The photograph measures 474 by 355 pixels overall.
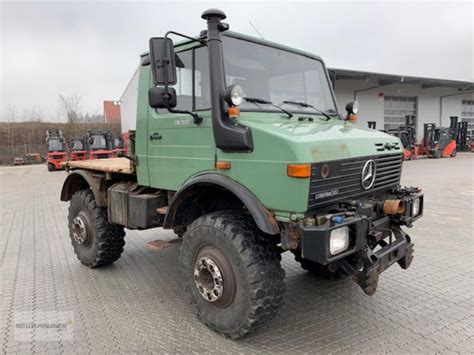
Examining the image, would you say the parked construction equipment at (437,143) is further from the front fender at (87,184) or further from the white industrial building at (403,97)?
the front fender at (87,184)

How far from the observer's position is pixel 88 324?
3564 millimetres

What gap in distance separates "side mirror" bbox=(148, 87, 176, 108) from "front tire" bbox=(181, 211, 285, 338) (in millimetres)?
1042

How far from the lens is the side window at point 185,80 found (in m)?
3.60

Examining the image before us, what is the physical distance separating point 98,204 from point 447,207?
7814 millimetres

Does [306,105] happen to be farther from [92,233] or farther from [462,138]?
[462,138]

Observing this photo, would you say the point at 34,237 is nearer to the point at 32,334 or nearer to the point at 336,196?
the point at 32,334

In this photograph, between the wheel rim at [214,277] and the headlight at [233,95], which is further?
the wheel rim at [214,277]

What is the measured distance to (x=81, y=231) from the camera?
200 inches

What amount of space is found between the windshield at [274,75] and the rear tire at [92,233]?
2.68 metres

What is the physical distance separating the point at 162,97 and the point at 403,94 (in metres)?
28.3

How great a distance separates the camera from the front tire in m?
2.98

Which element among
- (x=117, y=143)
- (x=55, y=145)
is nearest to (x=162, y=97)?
(x=55, y=145)

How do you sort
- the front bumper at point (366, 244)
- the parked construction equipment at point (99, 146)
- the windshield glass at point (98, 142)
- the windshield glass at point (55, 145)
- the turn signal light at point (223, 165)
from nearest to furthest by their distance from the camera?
the front bumper at point (366, 244) < the turn signal light at point (223, 165) < the parked construction equipment at point (99, 146) < the windshield glass at point (55, 145) < the windshield glass at point (98, 142)

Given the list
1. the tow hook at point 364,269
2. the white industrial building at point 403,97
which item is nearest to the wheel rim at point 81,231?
the tow hook at point 364,269
